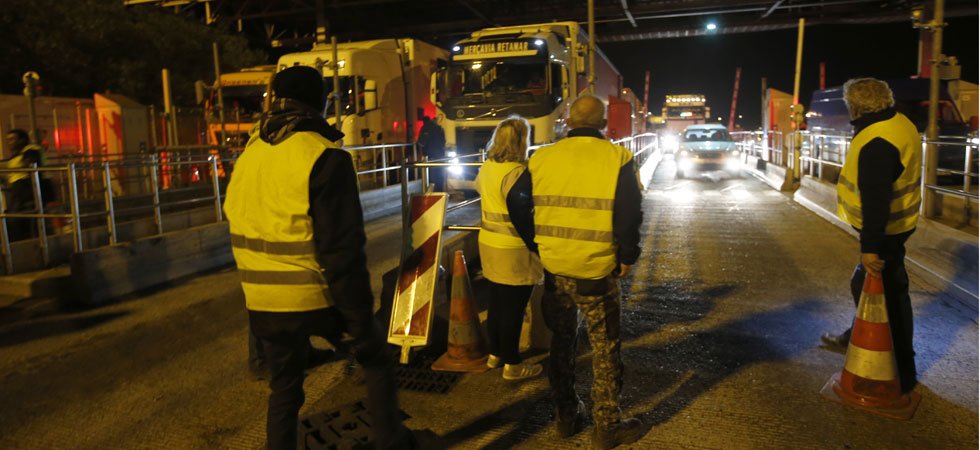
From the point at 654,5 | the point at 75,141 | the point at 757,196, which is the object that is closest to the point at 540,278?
the point at 757,196

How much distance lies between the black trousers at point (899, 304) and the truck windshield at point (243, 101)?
14187mm

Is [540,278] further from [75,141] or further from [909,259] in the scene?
[75,141]

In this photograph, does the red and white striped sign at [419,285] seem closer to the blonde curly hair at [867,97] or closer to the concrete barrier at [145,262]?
the blonde curly hair at [867,97]

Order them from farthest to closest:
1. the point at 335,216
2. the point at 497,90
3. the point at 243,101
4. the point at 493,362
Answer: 1. the point at 243,101
2. the point at 497,90
3. the point at 493,362
4. the point at 335,216

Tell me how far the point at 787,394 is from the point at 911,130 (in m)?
1.71

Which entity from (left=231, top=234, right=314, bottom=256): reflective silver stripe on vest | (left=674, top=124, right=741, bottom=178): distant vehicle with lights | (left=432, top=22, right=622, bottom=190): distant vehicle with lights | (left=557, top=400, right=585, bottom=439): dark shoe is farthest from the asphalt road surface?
(left=674, top=124, right=741, bottom=178): distant vehicle with lights

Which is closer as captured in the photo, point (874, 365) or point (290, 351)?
point (290, 351)

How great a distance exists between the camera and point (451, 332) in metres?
4.65

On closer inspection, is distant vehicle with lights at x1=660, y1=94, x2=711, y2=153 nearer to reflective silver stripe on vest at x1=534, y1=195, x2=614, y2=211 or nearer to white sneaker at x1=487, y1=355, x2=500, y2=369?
white sneaker at x1=487, y1=355, x2=500, y2=369

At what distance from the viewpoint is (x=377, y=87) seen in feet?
51.1

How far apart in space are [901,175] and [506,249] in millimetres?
2355

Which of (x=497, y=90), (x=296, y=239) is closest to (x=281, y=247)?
(x=296, y=239)

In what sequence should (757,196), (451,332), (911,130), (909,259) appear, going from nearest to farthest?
(911,130)
(451,332)
(909,259)
(757,196)

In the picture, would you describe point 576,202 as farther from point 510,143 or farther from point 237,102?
point 237,102
